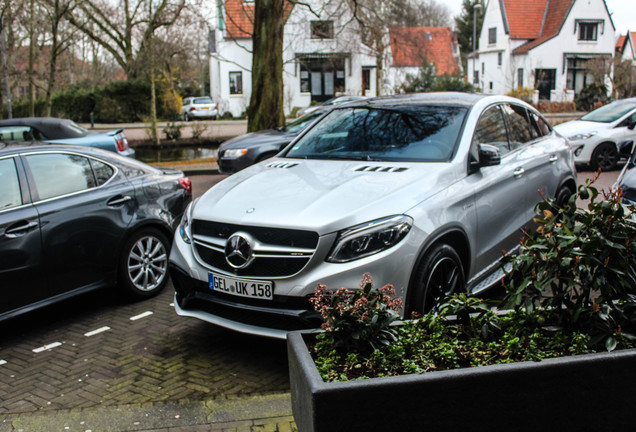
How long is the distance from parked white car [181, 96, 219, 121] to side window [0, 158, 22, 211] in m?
39.0

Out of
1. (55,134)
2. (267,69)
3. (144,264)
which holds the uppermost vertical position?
(267,69)

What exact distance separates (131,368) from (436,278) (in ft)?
7.24

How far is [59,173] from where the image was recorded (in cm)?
562

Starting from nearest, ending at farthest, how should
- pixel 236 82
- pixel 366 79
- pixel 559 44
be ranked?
pixel 236 82 < pixel 559 44 < pixel 366 79

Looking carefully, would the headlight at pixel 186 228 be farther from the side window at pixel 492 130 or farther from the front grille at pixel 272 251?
the side window at pixel 492 130

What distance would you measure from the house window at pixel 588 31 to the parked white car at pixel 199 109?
99.4ft

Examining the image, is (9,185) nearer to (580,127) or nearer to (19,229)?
(19,229)

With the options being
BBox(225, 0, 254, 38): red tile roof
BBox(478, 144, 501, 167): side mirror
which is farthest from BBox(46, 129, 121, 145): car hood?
BBox(478, 144, 501, 167): side mirror

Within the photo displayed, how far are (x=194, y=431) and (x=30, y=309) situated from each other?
7.09 feet

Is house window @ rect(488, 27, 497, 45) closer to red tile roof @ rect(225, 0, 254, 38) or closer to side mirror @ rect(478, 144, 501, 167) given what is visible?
red tile roof @ rect(225, 0, 254, 38)

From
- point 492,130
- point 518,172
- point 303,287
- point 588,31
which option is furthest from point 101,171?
point 588,31

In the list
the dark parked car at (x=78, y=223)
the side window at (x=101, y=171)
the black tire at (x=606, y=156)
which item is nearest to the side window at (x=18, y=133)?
the dark parked car at (x=78, y=223)

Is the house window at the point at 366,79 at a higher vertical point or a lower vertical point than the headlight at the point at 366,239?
higher

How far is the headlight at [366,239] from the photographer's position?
4.09 m
